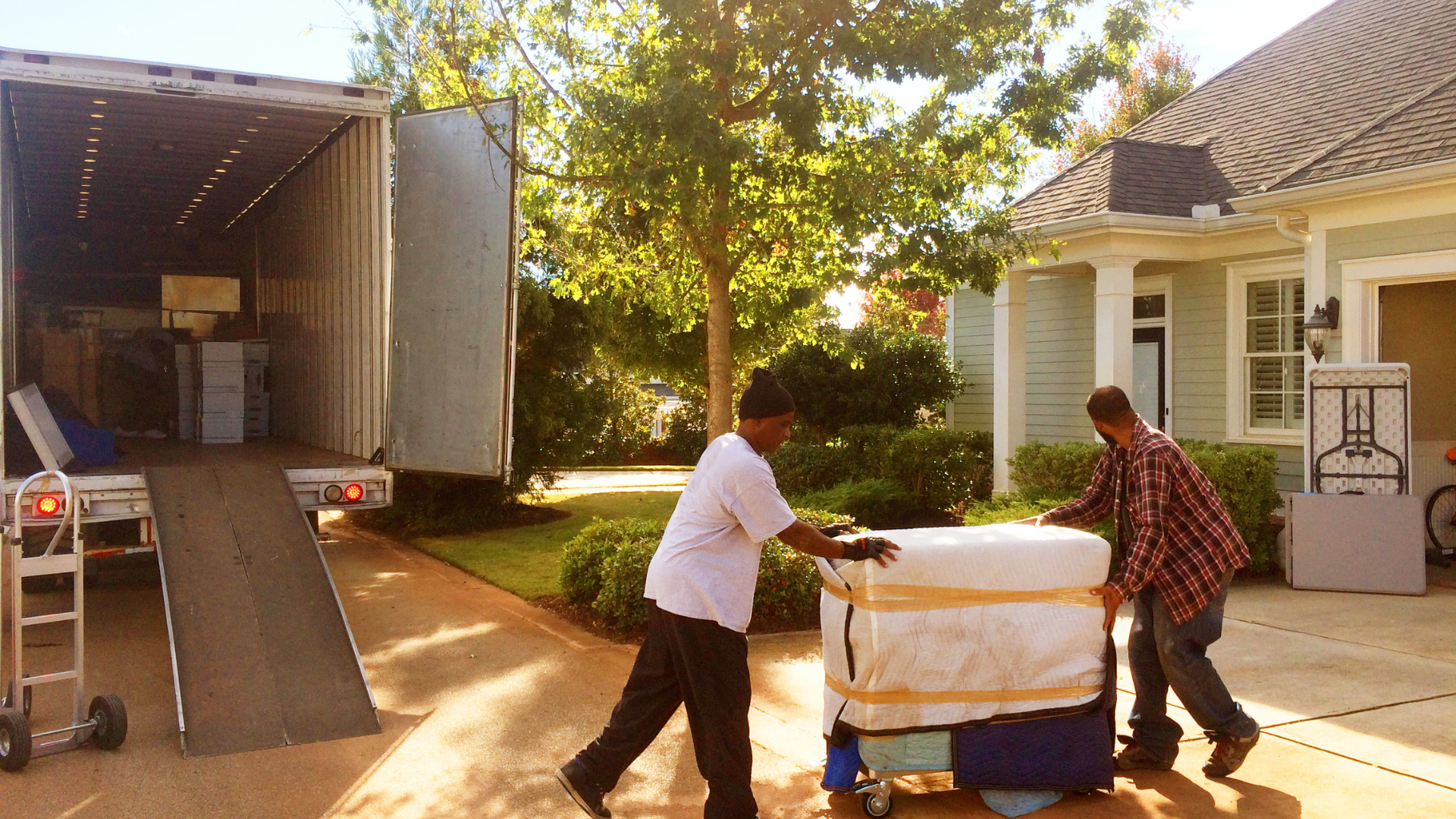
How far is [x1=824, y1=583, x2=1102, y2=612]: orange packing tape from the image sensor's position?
175 inches

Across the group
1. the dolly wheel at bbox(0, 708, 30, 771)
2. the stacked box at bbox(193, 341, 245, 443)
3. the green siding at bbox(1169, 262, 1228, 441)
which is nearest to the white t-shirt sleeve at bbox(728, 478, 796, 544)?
the dolly wheel at bbox(0, 708, 30, 771)

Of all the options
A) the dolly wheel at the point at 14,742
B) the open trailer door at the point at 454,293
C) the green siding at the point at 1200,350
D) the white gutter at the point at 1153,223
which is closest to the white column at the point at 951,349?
the green siding at the point at 1200,350

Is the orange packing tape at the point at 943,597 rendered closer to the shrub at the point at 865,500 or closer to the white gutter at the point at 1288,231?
the shrub at the point at 865,500

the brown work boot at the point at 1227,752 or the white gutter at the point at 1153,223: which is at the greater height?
the white gutter at the point at 1153,223

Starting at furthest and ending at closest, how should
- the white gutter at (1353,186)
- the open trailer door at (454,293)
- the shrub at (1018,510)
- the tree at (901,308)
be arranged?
the shrub at (1018,510) < the white gutter at (1353,186) < the tree at (901,308) < the open trailer door at (454,293)

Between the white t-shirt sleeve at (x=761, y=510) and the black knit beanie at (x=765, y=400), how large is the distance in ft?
1.02

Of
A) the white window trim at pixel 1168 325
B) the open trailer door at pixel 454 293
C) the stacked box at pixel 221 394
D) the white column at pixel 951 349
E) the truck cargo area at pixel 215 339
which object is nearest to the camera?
the truck cargo area at pixel 215 339

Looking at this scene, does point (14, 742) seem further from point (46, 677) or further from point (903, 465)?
point (903, 465)

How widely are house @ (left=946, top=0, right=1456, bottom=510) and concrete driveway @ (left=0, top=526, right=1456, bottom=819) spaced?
3.27 metres

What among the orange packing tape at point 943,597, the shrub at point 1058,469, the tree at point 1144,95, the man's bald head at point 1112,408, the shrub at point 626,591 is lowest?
the shrub at point 626,591

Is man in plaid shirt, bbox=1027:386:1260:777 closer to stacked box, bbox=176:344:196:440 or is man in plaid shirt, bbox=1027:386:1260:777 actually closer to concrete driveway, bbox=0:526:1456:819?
concrete driveway, bbox=0:526:1456:819

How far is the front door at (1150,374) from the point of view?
13062mm

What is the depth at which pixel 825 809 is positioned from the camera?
4.76 m

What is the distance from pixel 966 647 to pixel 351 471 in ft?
16.6
